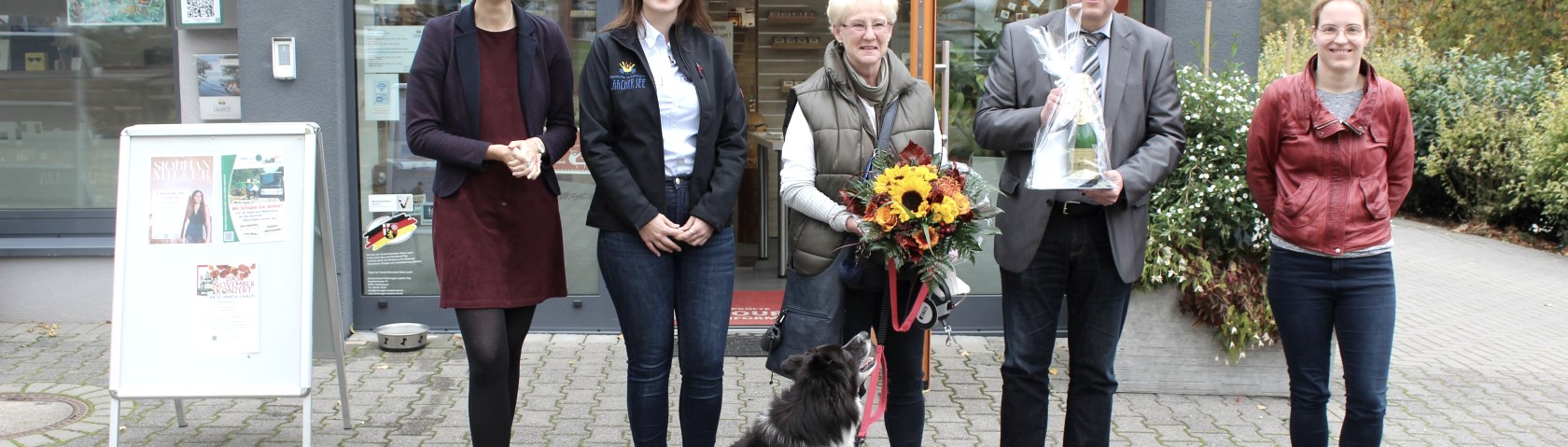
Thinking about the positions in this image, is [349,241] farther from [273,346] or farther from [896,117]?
[896,117]

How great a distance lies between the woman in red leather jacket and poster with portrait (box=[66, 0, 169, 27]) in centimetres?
614

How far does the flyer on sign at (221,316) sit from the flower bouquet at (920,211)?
2314 millimetres

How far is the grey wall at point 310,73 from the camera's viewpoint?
238 inches

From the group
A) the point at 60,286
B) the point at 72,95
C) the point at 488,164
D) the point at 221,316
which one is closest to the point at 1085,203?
the point at 488,164

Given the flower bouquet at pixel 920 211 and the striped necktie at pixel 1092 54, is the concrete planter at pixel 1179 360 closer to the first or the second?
the striped necktie at pixel 1092 54

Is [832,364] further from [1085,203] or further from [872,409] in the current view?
[1085,203]

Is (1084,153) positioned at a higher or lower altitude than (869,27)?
lower

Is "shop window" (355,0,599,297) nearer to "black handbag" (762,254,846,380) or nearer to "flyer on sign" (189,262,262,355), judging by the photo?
"flyer on sign" (189,262,262,355)

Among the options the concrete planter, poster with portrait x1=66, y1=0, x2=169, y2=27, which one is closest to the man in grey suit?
the concrete planter

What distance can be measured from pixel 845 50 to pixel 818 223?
1.74 feet

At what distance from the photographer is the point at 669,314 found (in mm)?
3605

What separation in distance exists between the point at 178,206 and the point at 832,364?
257cm

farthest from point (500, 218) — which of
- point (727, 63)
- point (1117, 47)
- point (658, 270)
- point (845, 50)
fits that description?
point (1117, 47)

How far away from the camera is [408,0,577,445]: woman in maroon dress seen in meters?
3.43
